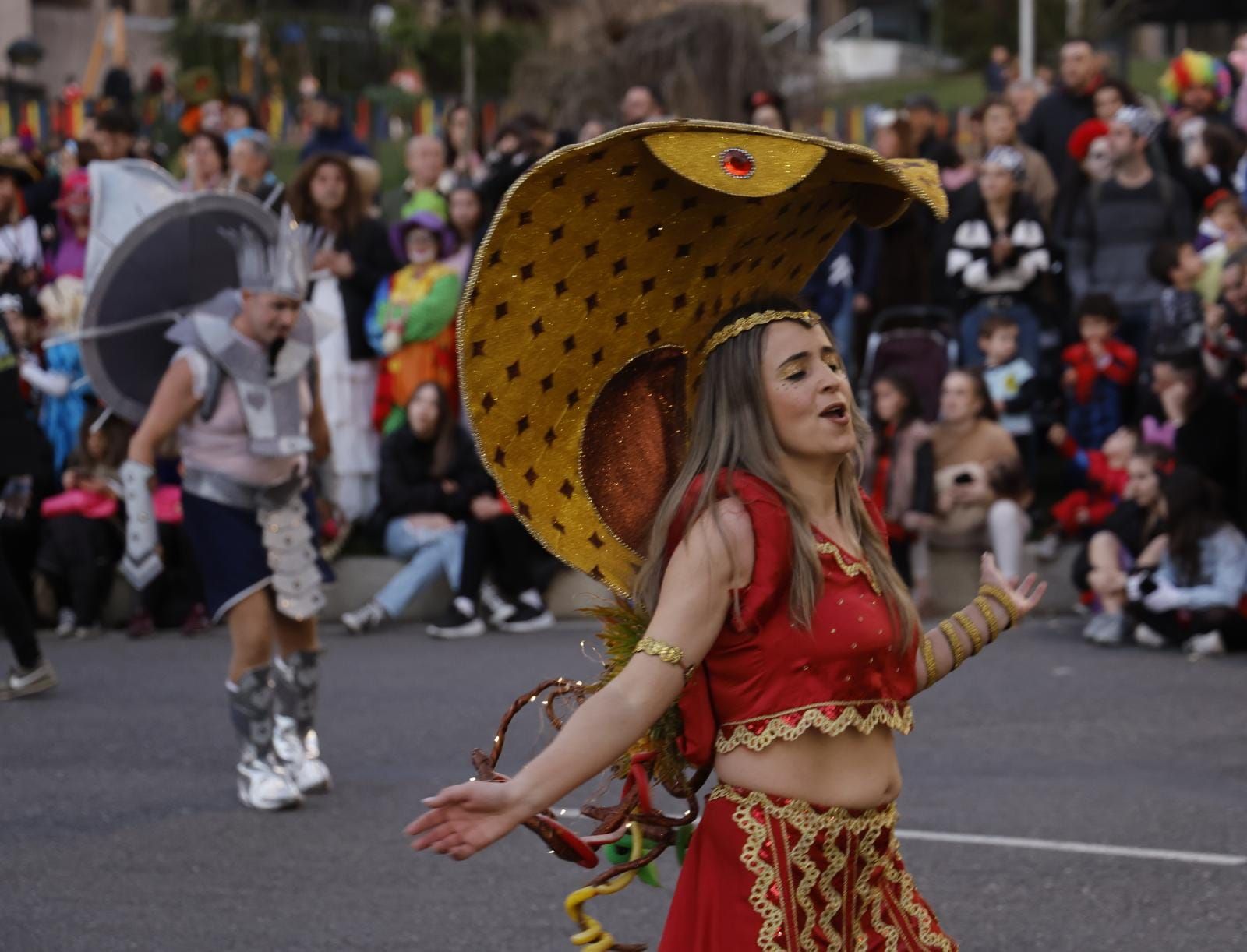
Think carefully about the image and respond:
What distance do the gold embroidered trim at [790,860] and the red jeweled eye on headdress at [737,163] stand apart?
1053 millimetres

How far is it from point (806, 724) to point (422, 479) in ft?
27.7

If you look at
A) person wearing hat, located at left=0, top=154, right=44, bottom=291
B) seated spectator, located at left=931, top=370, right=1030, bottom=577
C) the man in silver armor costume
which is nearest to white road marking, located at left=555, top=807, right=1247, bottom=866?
the man in silver armor costume

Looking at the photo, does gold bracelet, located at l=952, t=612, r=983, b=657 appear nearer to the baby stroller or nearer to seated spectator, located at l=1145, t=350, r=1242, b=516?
seated spectator, located at l=1145, t=350, r=1242, b=516

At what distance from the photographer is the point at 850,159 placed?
3.45 metres

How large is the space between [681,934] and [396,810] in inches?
150

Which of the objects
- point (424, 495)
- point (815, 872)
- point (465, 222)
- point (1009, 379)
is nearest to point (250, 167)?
point (465, 222)

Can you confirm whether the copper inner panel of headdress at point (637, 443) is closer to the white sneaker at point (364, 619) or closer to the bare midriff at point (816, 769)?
the bare midriff at point (816, 769)

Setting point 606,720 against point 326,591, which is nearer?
point 606,720

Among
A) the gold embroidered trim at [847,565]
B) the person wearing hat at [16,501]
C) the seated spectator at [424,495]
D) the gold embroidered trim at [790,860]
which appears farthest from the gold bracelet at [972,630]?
the seated spectator at [424,495]

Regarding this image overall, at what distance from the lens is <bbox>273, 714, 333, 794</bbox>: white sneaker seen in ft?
24.4

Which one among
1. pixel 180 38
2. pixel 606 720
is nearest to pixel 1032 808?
pixel 606 720

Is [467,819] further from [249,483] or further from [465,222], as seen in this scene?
[465,222]

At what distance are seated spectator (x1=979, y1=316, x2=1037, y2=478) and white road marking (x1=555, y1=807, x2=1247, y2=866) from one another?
5656mm

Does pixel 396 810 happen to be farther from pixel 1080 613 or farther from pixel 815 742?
pixel 1080 613
